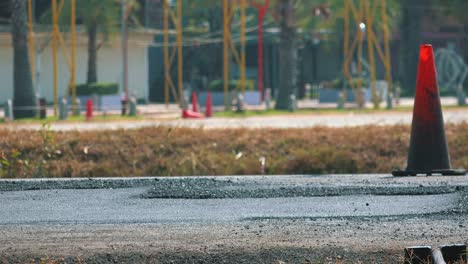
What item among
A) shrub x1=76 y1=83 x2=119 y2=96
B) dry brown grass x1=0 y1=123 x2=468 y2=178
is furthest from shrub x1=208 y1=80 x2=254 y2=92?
dry brown grass x1=0 y1=123 x2=468 y2=178

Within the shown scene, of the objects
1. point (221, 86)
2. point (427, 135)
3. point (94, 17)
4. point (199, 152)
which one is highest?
point (94, 17)

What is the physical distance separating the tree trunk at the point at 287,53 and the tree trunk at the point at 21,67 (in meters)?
11.6

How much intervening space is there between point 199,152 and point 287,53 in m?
28.6

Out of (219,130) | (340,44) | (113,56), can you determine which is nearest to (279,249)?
(219,130)

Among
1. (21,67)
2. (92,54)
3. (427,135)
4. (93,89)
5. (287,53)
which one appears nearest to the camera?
(427,135)

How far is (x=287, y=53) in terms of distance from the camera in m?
44.6

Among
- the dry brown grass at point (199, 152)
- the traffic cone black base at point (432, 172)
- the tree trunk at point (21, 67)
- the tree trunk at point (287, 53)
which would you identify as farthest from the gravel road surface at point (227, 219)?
the tree trunk at point (287, 53)

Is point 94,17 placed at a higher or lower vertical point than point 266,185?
higher

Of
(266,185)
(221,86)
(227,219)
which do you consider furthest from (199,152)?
(221,86)

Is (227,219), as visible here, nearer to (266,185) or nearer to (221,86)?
(266,185)

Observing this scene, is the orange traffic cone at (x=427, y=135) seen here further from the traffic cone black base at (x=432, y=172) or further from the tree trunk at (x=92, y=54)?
the tree trunk at (x=92, y=54)

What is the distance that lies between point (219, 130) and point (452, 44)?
57.5 m

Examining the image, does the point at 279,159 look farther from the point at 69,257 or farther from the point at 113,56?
the point at 113,56

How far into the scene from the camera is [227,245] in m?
7.95
